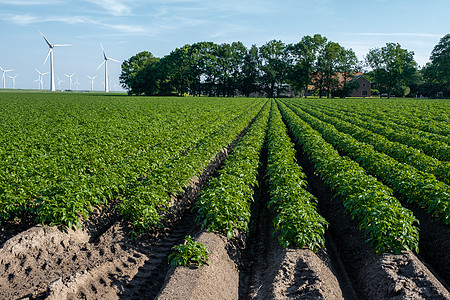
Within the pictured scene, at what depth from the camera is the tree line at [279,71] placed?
98.2 m

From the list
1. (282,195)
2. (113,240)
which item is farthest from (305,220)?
(113,240)

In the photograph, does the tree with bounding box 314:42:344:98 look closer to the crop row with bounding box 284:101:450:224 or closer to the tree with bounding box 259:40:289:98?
the tree with bounding box 259:40:289:98

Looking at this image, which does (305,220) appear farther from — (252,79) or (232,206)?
(252,79)

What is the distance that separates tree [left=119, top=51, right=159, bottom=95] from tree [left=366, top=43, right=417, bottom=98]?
78.8 m

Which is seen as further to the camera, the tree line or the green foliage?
the tree line

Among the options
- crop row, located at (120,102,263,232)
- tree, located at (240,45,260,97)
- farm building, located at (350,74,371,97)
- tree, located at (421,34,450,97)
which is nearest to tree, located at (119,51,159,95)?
tree, located at (240,45,260,97)

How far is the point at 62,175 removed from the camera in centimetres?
974

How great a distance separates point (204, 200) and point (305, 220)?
92.6 inches

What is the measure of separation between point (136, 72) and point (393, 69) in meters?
87.1

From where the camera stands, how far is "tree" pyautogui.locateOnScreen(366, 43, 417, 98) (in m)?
97.8

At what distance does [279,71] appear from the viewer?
111812mm

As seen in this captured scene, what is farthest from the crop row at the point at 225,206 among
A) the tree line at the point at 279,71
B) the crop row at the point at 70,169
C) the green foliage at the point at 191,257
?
the tree line at the point at 279,71

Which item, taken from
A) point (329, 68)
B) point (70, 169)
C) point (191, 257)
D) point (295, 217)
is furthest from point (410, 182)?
point (329, 68)

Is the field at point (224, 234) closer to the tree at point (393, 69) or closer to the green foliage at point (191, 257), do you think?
the green foliage at point (191, 257)
